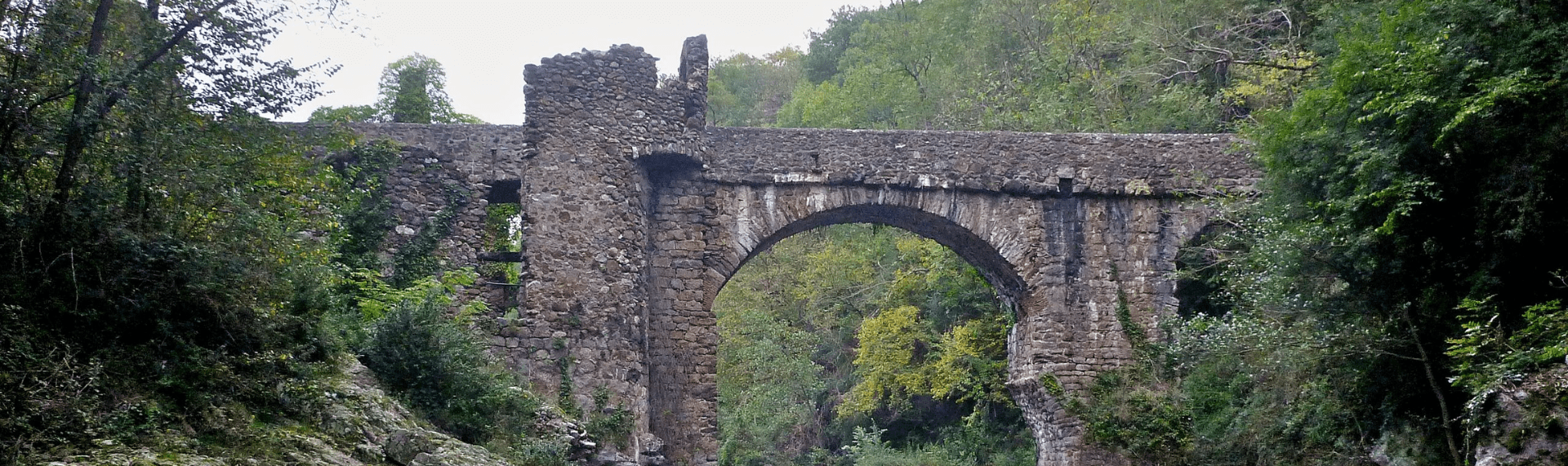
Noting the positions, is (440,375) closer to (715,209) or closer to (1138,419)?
(715,209)

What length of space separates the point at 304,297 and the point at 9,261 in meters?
2.18

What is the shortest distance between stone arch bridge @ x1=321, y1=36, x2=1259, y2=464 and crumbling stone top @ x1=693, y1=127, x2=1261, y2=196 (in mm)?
22

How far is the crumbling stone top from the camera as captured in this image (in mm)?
14695

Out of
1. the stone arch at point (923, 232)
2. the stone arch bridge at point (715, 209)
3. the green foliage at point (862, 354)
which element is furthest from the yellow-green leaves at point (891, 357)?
the stone arch bridge at point (715, 209)

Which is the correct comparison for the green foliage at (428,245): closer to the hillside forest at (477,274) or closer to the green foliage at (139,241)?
the hillside forest at (477,274)

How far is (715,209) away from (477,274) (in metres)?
2.83

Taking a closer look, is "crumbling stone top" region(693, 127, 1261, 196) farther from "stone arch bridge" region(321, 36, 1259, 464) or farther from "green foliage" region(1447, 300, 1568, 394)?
"green foliage" region(1447, 300, 1568, 394)

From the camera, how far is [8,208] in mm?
7480

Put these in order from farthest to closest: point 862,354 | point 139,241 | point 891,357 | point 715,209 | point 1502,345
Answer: point 862,354
point 891,357
point 715,209
point 1502,345
point 139,241

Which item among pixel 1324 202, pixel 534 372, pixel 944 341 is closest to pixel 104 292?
pixel 534 372

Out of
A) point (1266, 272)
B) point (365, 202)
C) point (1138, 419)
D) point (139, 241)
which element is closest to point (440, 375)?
point (139, 241)

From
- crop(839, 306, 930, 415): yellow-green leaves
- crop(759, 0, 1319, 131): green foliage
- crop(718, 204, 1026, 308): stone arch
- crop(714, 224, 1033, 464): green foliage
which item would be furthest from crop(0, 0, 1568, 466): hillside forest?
crop(839, 306, 930, 415): yellow-green leaves

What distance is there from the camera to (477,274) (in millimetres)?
14156

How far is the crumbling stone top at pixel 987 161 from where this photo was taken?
14.7m
